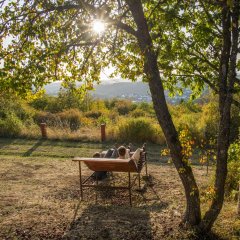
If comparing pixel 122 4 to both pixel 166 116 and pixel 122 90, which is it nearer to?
pixel 166 116

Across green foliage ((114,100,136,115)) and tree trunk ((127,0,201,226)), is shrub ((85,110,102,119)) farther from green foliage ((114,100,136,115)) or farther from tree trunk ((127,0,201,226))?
tree trunk ((127,0,201,226))

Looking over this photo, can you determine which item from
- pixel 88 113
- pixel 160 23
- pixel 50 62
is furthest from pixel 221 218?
pixel 88 113

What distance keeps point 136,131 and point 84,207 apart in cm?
927

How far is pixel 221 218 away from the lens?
6945 millimetres

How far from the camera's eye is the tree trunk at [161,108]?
5.75m

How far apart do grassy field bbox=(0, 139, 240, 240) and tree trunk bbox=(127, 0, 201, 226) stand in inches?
21.8

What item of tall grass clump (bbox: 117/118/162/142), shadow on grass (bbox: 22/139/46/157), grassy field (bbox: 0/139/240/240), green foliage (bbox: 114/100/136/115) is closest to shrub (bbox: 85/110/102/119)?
green foliage (bbox: 114/100/136/115)

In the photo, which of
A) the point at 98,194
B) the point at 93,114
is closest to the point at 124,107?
the point at 93,114

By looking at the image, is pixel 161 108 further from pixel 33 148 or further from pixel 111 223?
pixel 33 148

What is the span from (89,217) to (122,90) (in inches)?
5272

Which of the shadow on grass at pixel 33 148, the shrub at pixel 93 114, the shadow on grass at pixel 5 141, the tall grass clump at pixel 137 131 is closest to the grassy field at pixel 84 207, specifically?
the shadow on grass at pixel 33 148

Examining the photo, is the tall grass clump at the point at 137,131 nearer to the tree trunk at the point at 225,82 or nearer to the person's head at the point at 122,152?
the person's head at the point at 122,152

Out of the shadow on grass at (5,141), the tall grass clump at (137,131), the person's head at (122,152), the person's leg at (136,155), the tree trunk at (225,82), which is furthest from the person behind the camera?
the tall grass clump at (137,131)

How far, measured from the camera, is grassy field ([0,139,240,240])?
6531mm
